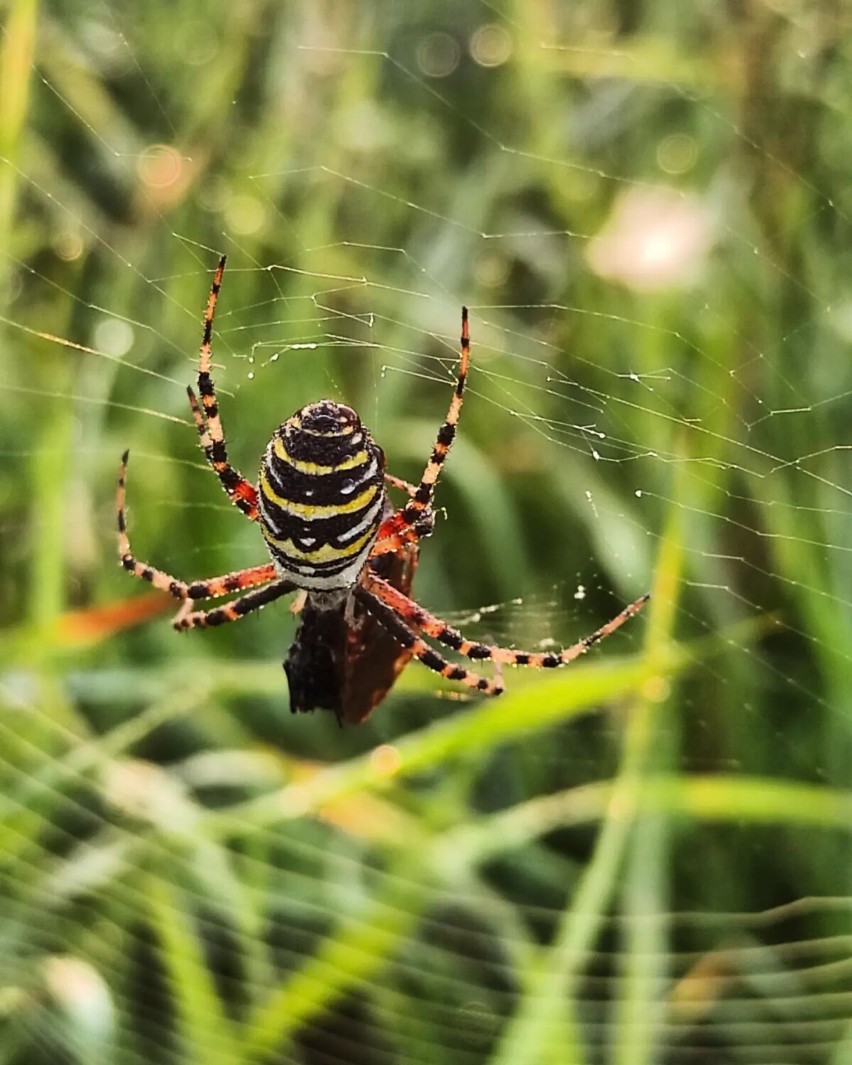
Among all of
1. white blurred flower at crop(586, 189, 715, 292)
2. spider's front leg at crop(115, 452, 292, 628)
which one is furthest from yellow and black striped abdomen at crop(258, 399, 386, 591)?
white blurred flower at crop(586, 189, 715, 292)

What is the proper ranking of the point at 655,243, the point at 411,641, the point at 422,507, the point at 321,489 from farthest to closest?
the point at 655,243
the point at 411,641
the point at 422,507
the point at 321,489

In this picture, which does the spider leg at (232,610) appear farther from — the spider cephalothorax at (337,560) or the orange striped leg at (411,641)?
the orange striped leg at (411,641)

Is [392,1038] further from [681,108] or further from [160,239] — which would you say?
[681,108]

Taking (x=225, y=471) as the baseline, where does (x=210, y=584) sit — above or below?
below

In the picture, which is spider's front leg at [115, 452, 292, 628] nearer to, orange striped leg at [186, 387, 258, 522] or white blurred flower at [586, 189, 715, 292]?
orange striped leg at [186, 387, 258, 522]

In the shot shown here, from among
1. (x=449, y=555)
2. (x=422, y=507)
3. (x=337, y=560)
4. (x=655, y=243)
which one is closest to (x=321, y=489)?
(x=337, y=560)

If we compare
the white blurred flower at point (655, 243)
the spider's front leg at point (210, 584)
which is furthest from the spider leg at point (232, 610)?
the white blurred flower at point (655, 243)

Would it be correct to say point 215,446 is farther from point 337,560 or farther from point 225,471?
point 337,560

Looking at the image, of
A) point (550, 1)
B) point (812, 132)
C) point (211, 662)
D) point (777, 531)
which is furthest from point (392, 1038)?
point (550, 1)
